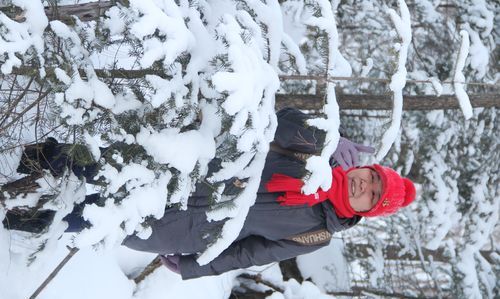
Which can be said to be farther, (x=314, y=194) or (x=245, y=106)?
(x=314, y=194)

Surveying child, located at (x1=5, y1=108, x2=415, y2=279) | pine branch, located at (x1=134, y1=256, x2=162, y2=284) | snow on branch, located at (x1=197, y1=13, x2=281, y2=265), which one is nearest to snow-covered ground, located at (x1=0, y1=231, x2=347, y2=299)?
pine branch, located at (x1=134, y1=256, x2=162, y2=284)

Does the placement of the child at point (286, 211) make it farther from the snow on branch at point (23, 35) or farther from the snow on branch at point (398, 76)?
the snow on branch at point (23, 35)

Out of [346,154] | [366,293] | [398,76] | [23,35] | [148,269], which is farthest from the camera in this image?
[366,293]

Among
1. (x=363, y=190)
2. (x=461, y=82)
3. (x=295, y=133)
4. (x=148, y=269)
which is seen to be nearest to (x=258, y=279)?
(x=148, y=269)

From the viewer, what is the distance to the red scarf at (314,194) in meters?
2.73

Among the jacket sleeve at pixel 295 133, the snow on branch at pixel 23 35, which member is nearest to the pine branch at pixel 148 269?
the jacket sleeve at pixel 295 133

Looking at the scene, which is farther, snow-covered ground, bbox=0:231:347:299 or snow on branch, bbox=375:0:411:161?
snow-covered ground, bbox=0:231:347:299

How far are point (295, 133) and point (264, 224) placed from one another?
1.61 ft

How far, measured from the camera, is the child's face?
2809 millimetres

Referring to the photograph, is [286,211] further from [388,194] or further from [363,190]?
[388,194]

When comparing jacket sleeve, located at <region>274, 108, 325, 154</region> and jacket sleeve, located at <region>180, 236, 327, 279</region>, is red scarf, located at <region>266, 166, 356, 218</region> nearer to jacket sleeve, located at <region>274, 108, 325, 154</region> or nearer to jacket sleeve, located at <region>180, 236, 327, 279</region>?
jacket sleeve, located at <region>274, 108, 325, 154</region>

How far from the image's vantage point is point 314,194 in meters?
2.74

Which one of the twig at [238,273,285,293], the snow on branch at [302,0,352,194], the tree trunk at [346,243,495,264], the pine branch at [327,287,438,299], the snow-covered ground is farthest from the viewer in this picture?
the tree trunk at [346,243,495,264]

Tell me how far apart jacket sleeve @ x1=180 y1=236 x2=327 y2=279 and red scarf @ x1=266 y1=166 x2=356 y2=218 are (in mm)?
263
